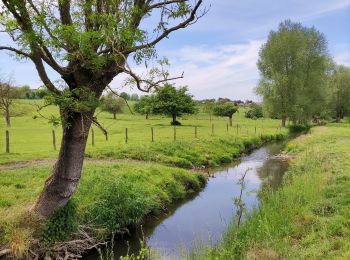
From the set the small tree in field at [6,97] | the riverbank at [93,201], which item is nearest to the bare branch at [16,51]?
the riverbank at [93,201]

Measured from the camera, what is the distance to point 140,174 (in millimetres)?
18719

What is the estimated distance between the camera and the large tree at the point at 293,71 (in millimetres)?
59688

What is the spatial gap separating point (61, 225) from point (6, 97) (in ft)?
149

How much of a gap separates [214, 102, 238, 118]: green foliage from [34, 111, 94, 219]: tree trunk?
231 feet

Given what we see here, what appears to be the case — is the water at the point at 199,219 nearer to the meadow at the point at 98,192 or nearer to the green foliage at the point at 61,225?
the meadow at the point at 98,192

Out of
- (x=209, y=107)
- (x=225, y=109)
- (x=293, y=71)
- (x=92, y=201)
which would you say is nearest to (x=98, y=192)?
(x=92, y=201)

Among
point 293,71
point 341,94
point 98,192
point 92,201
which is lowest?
point 92,201

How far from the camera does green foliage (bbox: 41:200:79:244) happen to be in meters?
11.0

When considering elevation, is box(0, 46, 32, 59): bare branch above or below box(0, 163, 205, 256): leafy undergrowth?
above

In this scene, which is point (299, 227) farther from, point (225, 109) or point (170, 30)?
point (225, 109)

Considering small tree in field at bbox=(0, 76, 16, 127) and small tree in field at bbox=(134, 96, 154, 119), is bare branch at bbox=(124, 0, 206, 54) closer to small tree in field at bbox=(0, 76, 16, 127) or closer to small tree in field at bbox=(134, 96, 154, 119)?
small tree in field at bbox=(0, 76, 16, 127)

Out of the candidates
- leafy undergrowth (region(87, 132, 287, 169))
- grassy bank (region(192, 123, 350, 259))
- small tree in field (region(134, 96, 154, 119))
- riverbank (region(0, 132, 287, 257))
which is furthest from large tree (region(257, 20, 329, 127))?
grassy bank (region(192, 123, 350, 259))

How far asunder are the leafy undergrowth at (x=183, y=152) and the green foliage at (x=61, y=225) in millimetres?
14264

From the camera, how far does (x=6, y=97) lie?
5203 cm
